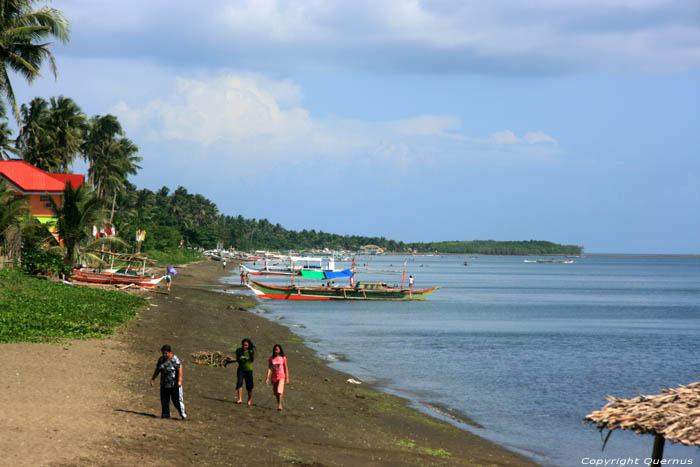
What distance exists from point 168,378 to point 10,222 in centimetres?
2814

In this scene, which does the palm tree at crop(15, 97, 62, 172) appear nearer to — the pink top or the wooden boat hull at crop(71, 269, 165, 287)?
the wooden boat hull at crop(71, 269, 165, 287)

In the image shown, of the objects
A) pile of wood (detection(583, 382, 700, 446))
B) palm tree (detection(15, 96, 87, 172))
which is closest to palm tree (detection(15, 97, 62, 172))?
palm tree (detection(15, 96, 87, 172))

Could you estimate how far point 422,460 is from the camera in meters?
14.6

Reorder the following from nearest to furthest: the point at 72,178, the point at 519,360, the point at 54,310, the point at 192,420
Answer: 1. the point at 192,420
2. the point at 54,310
3. the point at 519,360
4. the point at 72,178

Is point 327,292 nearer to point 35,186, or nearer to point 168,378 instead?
point 35,186

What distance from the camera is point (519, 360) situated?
34188 millimetres

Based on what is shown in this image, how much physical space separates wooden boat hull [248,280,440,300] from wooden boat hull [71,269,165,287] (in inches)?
594

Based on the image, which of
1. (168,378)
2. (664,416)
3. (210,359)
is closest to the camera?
(664,416)

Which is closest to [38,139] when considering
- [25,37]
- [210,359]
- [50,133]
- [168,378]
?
[50,133]

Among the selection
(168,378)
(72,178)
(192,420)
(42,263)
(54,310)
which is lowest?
(192,420)

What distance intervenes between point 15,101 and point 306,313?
2968cm

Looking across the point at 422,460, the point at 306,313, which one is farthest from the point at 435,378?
the point at 306,313

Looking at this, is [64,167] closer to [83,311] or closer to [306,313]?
[306,313]

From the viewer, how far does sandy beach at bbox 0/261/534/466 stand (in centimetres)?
1209
